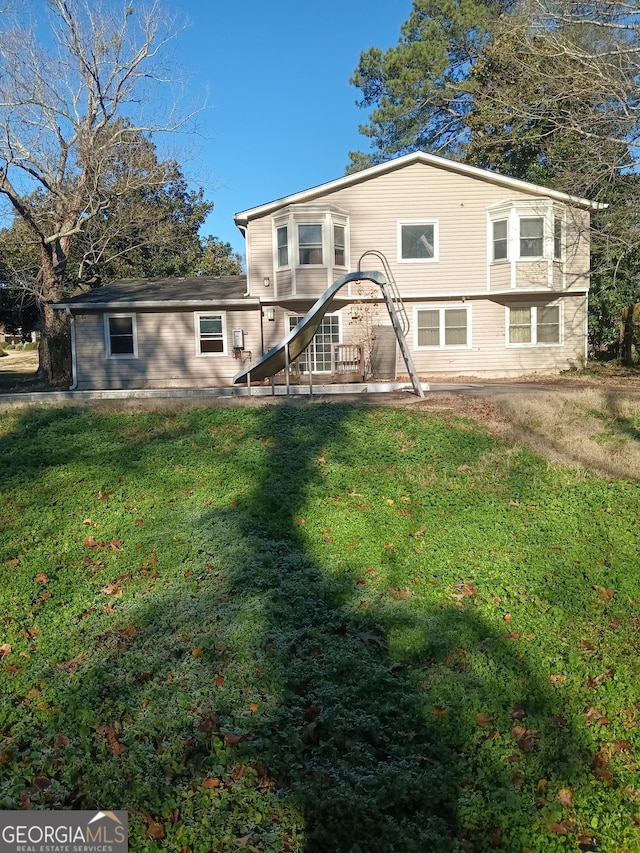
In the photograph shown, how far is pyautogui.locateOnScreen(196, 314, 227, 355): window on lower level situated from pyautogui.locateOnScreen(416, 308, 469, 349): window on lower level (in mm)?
6098

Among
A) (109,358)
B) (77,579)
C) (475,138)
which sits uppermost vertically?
(475,138)

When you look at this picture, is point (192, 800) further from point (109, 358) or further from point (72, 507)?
point (109, 358)

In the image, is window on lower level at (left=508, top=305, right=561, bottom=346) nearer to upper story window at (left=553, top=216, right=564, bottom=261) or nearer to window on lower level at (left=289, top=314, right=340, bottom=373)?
upper story window at (left=553, top=216, right=564, bottom=261)

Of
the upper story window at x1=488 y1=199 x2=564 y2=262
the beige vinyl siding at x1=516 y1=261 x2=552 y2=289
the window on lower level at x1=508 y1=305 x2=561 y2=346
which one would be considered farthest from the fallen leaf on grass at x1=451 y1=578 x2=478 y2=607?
the window on lower level at x1=508 y1=305 x2=561 y2=346

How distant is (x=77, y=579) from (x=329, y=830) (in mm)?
3112

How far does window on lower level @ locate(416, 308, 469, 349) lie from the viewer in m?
20.4

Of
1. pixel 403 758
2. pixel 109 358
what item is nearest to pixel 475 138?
pixel 109 358

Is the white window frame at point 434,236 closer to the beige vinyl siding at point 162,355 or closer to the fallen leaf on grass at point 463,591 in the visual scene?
the beige vinyl siding at point 162,355

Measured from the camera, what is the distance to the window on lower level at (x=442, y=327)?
20406 mm

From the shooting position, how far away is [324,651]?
434 cm

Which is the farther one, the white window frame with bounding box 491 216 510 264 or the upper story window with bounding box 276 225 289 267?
the upper story window with bounding box 276 225 289 267

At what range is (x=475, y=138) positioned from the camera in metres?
27.3

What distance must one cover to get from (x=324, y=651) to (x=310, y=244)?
673 inches

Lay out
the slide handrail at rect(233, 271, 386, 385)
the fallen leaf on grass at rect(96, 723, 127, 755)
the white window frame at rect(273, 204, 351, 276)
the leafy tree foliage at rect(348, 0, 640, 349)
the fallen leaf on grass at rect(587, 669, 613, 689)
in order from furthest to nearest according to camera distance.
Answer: the white window frame at rect(273, 204, 351, 276) → the leafy tree foliage at rect(348, 0, 640, 349) → the slide handrail at rect(233, 271, 386, 385) → the fallen leaf on grass at rect(587, 669, 613, 689) → the fallen leaf on grass at rect(96, 723, 127, 755)
